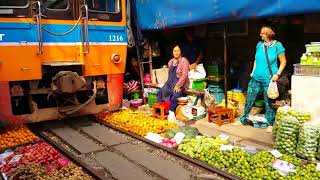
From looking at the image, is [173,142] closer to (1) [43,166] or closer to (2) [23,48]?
(1) [43,166]

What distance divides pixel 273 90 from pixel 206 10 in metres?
2.14

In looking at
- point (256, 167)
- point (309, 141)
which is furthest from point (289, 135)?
point (256, 167)

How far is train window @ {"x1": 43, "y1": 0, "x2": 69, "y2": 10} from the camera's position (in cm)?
657

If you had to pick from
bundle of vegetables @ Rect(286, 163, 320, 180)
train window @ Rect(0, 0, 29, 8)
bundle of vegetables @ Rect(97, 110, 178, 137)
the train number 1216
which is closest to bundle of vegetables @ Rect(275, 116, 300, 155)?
bundle of vegetables @ Rect(286, 163, 320, 180)

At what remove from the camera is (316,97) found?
5.40m

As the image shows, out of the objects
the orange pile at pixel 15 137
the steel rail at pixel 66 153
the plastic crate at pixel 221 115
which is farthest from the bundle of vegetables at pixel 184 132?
the orange pile at pixel 15 137

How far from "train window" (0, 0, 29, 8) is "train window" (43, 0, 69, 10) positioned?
37 centimetres

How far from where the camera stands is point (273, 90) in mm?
6004

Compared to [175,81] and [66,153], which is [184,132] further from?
[175,81]

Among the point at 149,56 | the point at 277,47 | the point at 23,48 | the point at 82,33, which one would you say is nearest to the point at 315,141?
the point at 277,47

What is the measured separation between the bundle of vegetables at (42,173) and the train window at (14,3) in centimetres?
296

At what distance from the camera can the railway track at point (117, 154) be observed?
4660mm

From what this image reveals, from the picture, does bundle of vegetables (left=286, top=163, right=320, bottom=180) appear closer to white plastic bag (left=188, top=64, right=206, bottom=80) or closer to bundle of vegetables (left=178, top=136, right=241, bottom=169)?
bundle of vegetables (left=178, top=136, right=241, bottom=169)

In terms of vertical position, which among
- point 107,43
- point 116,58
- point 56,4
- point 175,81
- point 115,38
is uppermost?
point 56,4
